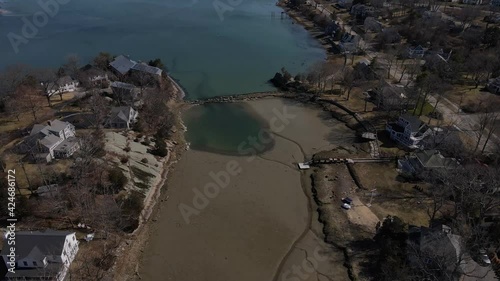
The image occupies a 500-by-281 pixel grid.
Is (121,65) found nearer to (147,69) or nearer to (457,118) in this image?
(147,69)

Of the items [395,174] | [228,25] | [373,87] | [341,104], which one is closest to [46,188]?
[395,174]

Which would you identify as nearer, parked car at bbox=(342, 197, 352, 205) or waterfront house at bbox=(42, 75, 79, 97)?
parked car at bbox=(342, 197, 352, 205)

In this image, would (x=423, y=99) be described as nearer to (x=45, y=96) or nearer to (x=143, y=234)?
(x=143, y=234)

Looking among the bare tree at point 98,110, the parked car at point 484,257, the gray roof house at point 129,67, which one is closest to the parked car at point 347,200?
the parked car at point 484,257

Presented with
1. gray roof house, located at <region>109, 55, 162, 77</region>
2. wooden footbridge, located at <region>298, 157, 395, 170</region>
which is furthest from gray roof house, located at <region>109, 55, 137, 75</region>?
wooden footbridge, located at <region>298, 157, 395, 170</region>

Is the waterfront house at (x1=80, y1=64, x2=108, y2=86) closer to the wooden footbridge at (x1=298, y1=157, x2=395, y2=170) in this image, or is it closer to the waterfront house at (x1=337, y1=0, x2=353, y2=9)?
the wooden footbridge at (x1=298, y1=157, x2=395, y2=170)

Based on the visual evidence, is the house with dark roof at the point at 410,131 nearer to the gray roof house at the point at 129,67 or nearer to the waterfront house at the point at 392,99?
the waterfront house at the point at 392,99
